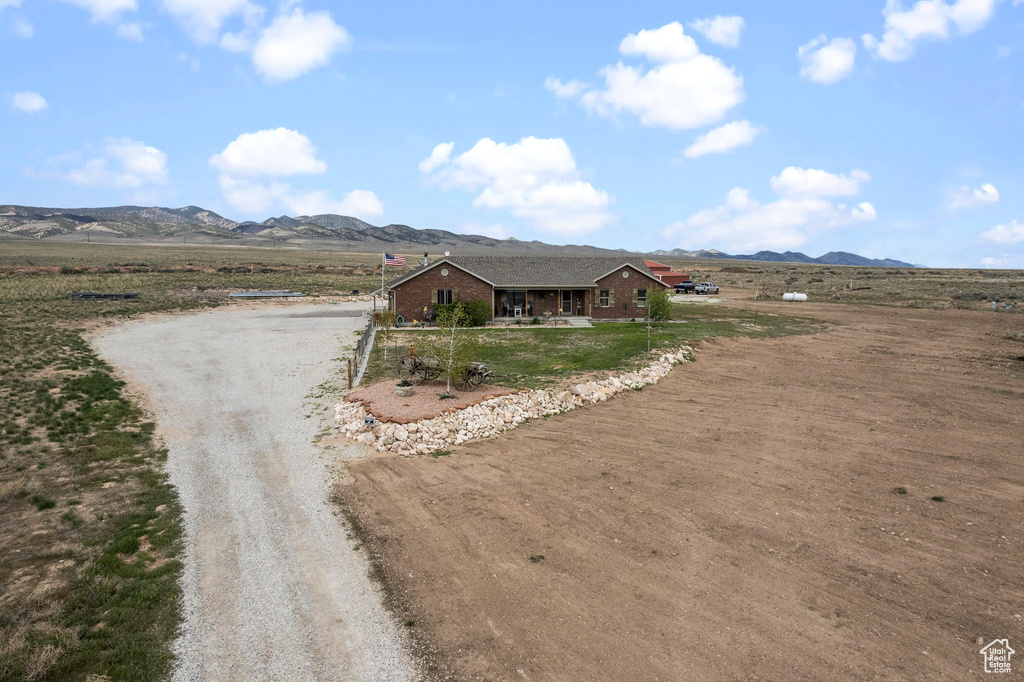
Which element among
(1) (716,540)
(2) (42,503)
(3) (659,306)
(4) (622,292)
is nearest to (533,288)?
(4) (622,292)

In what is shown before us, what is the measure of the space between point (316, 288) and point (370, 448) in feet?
197

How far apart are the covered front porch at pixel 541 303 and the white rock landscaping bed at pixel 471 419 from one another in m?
20.0

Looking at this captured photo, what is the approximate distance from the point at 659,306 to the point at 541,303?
8974 mm

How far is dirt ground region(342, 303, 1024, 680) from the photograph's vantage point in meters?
8.47

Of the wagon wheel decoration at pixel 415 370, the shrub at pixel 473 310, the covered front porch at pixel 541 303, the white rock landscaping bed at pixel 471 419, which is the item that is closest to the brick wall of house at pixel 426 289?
the shrub at pixel 473 310

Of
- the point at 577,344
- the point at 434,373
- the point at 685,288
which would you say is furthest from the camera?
the point at 685,288

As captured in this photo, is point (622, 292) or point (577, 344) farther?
point (622, 292)

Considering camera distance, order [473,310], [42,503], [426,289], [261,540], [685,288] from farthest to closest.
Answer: [685,288] < [426,289] < [473,310] < [42,503] < [261,540]

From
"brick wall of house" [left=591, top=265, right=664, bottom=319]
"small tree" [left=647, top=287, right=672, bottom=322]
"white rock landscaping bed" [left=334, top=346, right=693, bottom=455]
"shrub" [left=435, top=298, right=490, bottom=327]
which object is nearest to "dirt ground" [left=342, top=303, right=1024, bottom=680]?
"white rock landscaping bed" [left=334, top=346, right=693, bottom=455]

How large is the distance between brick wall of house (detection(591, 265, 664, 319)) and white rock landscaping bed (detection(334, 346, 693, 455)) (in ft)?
68.4

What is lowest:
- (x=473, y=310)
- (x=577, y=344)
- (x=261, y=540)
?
(x=261, y=540)

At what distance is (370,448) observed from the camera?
A: 55.2ft

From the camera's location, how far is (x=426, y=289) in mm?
39969

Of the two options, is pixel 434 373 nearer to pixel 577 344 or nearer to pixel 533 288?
pixel 577 344
